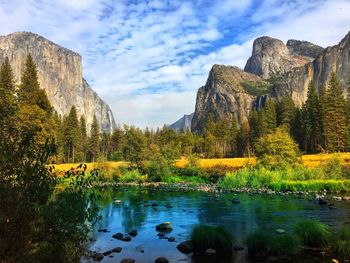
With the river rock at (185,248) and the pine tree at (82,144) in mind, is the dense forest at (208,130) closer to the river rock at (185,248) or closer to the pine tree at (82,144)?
the pine tree at (82,144)

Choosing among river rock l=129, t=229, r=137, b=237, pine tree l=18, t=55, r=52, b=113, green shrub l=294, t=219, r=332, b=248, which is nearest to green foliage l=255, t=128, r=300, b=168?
river rock l=129, t=229, r=137, b=237

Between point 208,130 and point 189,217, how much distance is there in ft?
334

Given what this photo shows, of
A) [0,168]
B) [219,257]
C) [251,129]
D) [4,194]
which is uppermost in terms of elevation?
[251,129]

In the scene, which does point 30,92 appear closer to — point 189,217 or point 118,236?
point 189,217

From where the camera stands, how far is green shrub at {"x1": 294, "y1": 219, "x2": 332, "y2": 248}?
14.5m

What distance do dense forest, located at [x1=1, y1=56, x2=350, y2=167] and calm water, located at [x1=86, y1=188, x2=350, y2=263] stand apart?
12481mm

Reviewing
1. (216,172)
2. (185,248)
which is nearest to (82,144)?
(216,172)

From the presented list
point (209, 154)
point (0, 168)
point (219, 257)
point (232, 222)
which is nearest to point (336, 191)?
point (232, 222)

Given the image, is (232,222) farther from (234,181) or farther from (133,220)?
(234,181)

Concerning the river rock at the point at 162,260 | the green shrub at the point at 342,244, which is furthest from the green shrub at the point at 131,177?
the green shrub at the point at 342,244

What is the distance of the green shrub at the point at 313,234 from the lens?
47.5 feet

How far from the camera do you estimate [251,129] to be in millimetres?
109188

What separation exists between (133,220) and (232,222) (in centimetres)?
633

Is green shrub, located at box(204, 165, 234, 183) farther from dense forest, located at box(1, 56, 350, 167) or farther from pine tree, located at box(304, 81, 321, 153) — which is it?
pine tree, located at box(304, 81, 321, 153)
